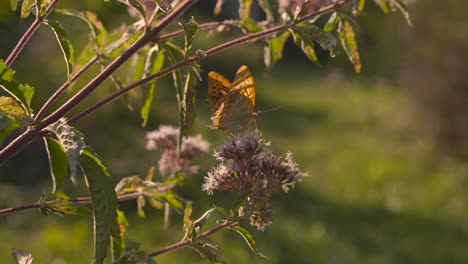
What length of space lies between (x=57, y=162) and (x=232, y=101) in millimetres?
404

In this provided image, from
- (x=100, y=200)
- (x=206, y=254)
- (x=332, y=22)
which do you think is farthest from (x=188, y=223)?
(x=332, y=22)

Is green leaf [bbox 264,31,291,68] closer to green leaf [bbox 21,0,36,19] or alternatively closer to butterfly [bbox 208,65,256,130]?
butterfly [bbox 208,65,256,130]

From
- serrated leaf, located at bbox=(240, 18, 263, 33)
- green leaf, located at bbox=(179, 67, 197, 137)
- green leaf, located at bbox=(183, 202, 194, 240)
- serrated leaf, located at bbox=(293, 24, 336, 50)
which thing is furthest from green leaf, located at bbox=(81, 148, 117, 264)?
serrated leaf, located at bbox=(240, 18, 263, 33)

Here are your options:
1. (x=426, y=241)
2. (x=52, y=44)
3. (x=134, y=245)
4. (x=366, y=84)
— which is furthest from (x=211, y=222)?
(x=366, y=84)

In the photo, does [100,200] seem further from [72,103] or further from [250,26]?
[250,26]

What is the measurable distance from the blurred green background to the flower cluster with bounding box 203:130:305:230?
2.59 m

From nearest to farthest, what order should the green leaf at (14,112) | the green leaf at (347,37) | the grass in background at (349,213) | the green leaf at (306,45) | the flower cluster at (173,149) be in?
the green leaf at (14,112)
the green leaf at (306,45)
the green leaf at (347,37)
the flower cluster at (173,149)
the grass in background at (349,213)

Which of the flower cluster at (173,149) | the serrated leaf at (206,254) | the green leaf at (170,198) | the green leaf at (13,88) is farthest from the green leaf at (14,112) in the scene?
the flower cluster at (173,149)

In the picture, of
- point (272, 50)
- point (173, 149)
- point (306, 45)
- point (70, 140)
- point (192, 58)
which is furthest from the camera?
point (173, 149)

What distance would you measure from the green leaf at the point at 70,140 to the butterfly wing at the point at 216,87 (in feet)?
1.18

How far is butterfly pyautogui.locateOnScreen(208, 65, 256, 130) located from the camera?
1.40 m

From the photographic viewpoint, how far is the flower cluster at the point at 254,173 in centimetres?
135

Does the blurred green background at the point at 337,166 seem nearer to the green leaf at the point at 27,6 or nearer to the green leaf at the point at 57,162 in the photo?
the green leaf at the point at 27,6

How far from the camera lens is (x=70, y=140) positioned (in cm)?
113
